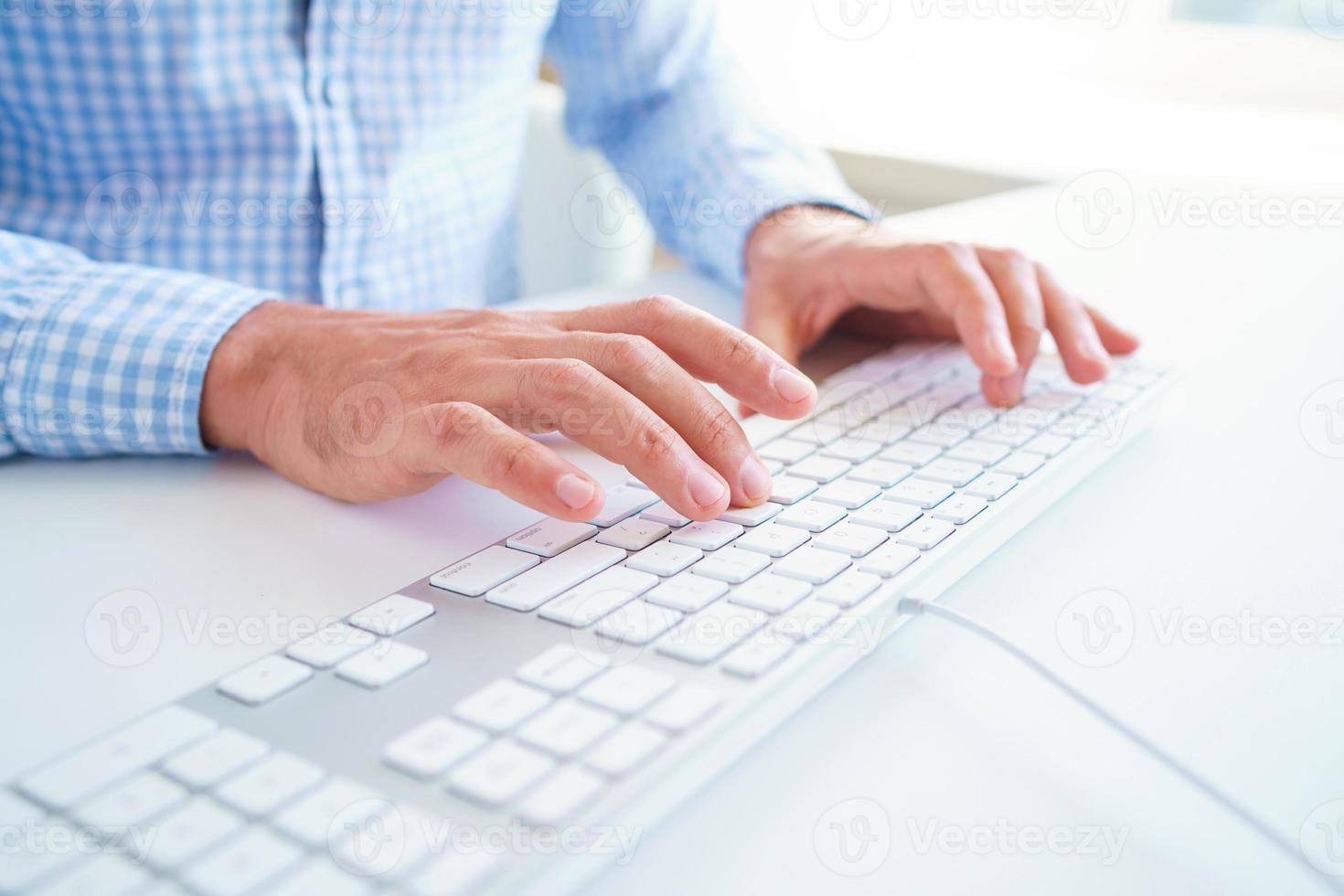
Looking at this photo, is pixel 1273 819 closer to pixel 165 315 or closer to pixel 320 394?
pixel 320 394

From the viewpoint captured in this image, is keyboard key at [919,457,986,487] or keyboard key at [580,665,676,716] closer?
keyboard key at [580,665,676,716]

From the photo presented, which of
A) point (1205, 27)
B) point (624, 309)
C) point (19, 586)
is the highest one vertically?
point (1205, 27)

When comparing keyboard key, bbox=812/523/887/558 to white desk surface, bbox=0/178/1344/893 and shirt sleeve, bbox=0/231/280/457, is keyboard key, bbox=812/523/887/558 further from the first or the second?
shirt sleeve, bbox=0/231/280/457

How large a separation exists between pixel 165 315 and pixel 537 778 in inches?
15.9

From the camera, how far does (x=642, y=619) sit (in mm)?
348

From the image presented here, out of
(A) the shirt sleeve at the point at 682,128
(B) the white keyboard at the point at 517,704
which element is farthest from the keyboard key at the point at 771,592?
(A) the shirt sleeve at the point at 682,128

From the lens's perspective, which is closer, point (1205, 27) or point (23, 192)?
point (23, 192)

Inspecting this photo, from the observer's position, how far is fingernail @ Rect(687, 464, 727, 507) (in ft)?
1.40

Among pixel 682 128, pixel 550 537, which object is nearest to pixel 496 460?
pixel 550 537

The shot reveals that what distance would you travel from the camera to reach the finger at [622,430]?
16.9 inches

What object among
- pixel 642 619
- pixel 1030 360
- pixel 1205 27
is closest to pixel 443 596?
pixel 642 619

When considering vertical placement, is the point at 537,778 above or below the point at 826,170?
below

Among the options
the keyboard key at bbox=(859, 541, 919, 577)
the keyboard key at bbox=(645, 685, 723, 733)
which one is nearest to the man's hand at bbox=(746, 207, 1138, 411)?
the keyboard key at bbox=(859, 541, 919, 577)

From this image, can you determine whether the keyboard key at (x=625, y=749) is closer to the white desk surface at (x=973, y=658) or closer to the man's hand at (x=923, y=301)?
the white desk surface at (x=973, y=658)
